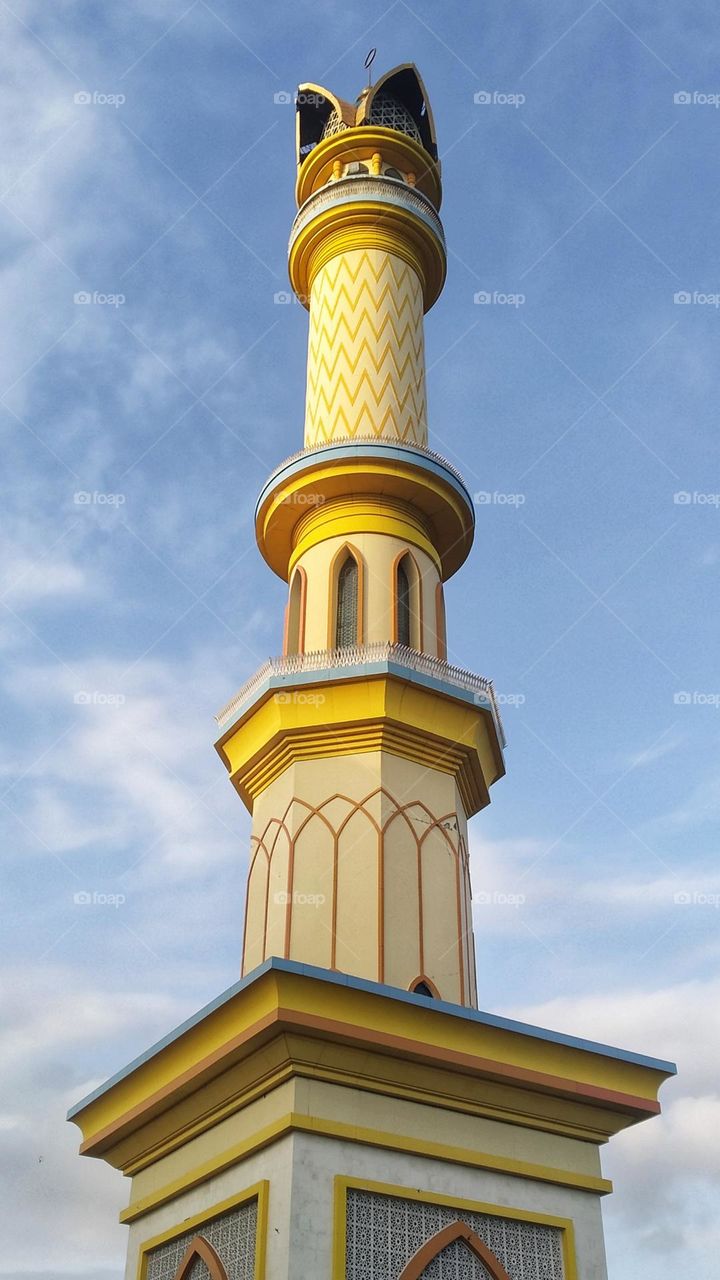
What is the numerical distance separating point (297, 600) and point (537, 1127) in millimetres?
7792

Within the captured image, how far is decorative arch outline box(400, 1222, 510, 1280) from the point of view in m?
9.30

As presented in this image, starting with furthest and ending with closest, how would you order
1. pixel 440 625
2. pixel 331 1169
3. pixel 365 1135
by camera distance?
1. pixel 440 625
2. pixel 365 1135
3. pixel 331 1169

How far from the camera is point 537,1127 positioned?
10477 millimetres

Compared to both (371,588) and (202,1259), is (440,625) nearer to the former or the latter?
(371,588)

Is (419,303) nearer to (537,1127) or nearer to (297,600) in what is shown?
(297,600)

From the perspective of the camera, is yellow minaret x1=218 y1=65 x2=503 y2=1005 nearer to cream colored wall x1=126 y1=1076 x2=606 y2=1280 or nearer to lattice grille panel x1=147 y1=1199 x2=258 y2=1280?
cream colored wall x1=126 y1=1076 x2=606 y2=1280

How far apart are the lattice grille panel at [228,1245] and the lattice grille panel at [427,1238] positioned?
0.73 meters

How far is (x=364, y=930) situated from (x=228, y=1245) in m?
4.06

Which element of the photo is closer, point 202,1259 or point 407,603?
point 202,1259

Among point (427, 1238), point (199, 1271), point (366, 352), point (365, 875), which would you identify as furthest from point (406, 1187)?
point (366, 352)

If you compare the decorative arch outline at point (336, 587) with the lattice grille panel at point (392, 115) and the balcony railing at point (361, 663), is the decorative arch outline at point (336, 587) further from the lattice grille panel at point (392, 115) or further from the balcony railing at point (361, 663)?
the lattice grille panel at point (392, 115)

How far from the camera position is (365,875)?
13.6m

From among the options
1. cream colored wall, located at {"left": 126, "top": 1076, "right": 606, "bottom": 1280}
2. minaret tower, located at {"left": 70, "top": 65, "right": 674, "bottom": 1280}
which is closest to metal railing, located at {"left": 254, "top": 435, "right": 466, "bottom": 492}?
minaret tower, located at {"left": 70, "top": 65, "right": 674, "bottom": 1280}

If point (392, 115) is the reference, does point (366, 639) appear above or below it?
below
